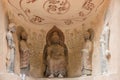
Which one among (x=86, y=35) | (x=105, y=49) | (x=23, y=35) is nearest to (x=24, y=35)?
(x=23, y=35)

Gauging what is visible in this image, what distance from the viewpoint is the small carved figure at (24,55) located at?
5953 millimetres

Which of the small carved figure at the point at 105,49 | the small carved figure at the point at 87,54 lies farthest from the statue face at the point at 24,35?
the small carved figure at the point at 105,49

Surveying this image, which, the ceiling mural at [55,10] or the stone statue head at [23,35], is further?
→ the stone statue head at [23,35]

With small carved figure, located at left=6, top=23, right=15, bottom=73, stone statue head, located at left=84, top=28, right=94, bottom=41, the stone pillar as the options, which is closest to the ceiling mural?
stone statue head, located at left=84, top=28, right=94, bottom=41

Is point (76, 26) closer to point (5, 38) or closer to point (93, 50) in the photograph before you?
point (93, 50)

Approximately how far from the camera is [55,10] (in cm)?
610

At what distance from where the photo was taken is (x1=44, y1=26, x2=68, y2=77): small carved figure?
6.18 m

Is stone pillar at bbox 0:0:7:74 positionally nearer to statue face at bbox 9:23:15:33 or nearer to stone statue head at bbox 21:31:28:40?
statue face at bbox 9:23:15:33

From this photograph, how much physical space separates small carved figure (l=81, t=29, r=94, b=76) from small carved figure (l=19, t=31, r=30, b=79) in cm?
82

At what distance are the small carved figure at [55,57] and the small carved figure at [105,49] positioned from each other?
0.76 m

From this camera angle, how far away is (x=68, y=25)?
249 inches

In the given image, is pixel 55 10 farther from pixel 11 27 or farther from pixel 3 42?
pixel 3 42

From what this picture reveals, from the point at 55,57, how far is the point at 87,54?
1.69 ft

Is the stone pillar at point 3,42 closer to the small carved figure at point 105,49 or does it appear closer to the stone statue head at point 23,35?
the stone statue head at point 23,35
